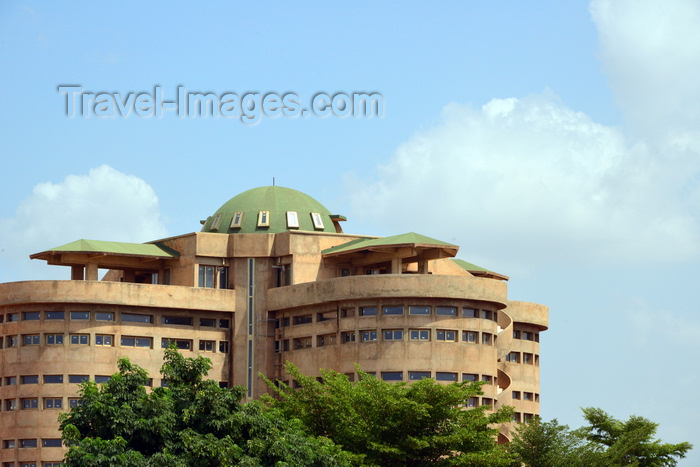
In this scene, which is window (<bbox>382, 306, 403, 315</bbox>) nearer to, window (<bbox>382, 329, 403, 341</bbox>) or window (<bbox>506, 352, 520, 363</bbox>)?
window (<bbox>382, 329, 403, 341</bbox>)

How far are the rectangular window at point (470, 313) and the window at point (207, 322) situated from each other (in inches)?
688

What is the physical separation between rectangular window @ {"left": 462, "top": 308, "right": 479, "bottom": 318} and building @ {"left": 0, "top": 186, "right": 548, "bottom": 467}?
62 millimetres

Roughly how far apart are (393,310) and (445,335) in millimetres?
3507

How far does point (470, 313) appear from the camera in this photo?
274 feet

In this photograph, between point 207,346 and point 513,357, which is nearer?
point 207,346

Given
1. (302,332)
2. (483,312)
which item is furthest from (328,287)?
(483,312)

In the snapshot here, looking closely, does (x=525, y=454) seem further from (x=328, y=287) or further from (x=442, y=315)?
(x=328, y=287)

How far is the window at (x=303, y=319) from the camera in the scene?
87.4 m

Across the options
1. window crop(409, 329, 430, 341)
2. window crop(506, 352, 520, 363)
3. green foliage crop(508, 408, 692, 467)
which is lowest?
green foliage crop(508, 408, 692, 467)

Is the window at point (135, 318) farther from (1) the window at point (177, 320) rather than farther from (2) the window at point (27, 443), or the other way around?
(2) the window at point (27, 443)

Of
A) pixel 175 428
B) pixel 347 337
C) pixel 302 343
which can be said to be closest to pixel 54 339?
pixel 302 343

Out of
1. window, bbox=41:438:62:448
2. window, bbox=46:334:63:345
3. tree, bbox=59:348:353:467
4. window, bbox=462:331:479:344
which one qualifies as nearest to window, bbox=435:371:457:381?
window, bbox=462:331:479:344

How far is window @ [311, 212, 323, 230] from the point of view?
92.9 metres

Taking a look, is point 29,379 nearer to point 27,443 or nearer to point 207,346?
point 27,443
